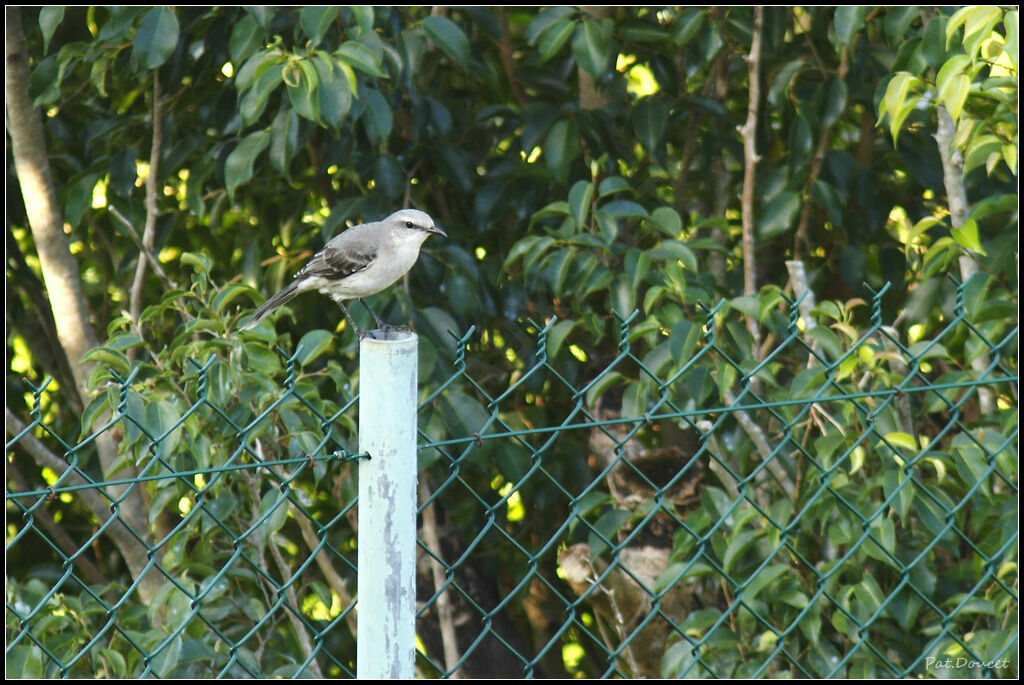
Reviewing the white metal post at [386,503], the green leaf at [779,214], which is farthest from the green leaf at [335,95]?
the green leaf at [779,214]

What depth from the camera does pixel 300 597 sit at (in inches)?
146

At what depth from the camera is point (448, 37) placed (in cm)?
328

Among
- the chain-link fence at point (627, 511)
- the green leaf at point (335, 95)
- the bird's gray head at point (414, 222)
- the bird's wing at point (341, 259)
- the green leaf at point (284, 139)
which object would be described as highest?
the green leaf at point (335, 95)

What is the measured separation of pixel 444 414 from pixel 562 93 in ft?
4.65

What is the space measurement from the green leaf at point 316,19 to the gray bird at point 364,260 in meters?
0.60

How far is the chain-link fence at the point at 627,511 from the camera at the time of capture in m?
2.52

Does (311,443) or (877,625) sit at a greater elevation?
(311,443)

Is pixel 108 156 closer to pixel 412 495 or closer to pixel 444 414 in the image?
pixel 444 414

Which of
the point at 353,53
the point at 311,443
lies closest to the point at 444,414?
the point at 311,443

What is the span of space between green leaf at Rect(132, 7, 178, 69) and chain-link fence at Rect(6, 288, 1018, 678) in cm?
91

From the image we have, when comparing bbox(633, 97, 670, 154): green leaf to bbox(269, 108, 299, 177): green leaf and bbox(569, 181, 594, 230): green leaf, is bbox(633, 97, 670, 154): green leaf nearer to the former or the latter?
bbox(569, 181, 594, 230): green leaf

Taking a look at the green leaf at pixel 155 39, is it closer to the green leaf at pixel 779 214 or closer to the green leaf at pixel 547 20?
the green leaf at pixel 547 20

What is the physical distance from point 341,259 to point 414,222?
9.9 inches

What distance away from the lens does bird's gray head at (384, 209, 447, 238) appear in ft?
11.1
